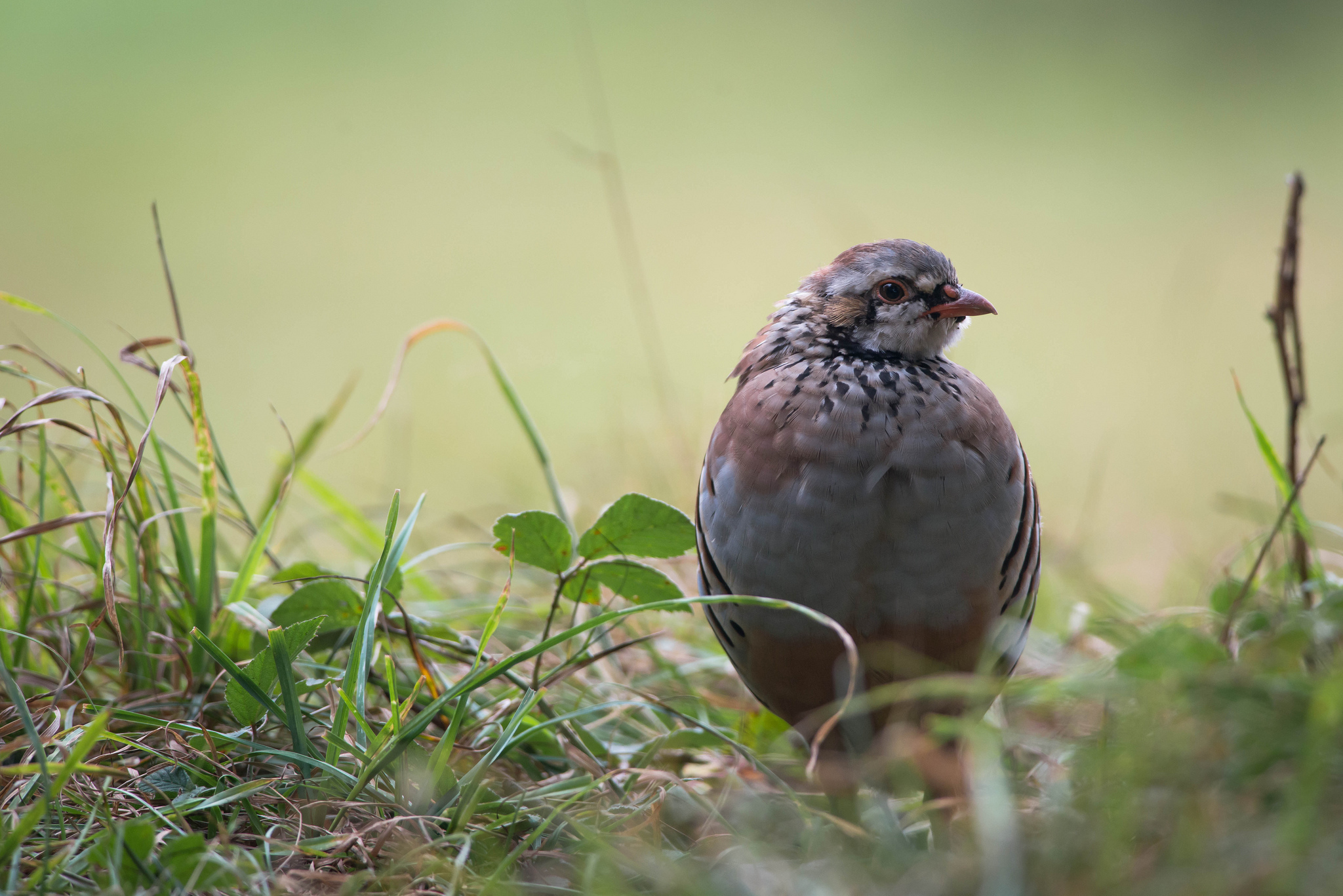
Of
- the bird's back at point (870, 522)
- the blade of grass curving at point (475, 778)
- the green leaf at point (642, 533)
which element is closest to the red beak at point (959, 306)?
the bird's back at point (870, 522)

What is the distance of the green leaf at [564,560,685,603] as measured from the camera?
7.26 ft

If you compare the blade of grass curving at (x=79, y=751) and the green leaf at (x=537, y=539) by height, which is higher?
the green leaf at (x=537, y=539)

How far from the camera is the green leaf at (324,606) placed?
7.21 feet

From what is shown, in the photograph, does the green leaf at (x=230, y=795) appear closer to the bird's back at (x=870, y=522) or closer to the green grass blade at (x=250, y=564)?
the green grass blade at (x=250, y=564)

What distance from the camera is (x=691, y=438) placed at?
14.8 feet

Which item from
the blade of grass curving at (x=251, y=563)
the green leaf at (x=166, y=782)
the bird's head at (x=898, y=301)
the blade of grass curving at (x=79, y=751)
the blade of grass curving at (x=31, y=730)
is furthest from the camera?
the bird's head at (x=898, y=301)

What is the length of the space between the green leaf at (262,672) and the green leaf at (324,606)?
0.96 ft

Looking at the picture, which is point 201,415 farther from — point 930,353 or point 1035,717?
point 1035,717

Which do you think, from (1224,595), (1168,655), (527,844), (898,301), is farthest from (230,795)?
(1224,595)

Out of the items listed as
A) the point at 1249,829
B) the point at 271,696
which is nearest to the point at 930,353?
the point at 1249,829

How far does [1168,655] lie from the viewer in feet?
Result: 4.76

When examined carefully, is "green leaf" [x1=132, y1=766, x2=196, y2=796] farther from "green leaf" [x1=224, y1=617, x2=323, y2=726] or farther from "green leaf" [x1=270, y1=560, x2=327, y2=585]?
"green leaf" [x1=270, y1=560, x2=327, y2=585]

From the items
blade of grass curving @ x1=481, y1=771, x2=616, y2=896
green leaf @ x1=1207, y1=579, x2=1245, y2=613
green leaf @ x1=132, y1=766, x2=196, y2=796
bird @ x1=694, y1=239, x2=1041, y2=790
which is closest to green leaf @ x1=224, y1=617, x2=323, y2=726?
green leaf @ x1=132, y1=766, x2=196, y2=796

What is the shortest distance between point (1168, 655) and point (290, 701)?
147 centimetres
